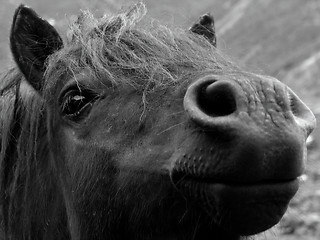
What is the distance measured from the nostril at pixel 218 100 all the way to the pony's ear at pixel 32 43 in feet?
4.42

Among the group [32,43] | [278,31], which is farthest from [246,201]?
[278,31]

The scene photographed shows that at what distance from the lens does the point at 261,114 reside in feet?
7.15

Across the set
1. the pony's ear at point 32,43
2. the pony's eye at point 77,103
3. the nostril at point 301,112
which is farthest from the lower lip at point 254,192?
the pony's ear at point 32,43

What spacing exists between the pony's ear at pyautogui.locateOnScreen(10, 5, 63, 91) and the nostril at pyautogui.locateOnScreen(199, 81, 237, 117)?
53.1 inches

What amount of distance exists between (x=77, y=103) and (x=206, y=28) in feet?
3.31

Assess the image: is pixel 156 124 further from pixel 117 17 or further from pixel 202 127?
pixel 117 17

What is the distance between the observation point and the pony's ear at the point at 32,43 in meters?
3.31

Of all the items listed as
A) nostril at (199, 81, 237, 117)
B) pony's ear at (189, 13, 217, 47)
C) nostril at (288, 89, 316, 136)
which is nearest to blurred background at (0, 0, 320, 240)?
pony's ear at (189, 13, 217, 47)

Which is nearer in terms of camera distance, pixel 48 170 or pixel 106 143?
pixel 106 143

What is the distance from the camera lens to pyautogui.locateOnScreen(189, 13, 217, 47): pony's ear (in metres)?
Result: 3.65

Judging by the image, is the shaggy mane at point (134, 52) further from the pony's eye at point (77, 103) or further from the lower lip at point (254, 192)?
the lower lip at point (254, 192)

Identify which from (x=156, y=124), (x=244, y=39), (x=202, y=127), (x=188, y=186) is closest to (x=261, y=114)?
(x=202, y=127)

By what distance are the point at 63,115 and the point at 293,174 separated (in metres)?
→ 1.28

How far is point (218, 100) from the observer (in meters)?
2.21
